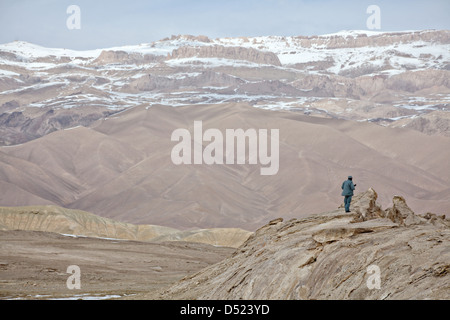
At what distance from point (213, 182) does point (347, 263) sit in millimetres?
144085

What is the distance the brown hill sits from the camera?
492 ft

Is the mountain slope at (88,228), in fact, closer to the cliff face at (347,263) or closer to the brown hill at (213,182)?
the brown hill at (213,182)

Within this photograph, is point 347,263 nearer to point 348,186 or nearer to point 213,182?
point 348,186

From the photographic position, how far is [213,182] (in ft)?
544

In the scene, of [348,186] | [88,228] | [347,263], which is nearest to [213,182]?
[88,228]

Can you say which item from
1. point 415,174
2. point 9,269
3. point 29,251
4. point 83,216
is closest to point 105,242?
point 29,251

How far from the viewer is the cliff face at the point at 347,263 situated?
19797 mm

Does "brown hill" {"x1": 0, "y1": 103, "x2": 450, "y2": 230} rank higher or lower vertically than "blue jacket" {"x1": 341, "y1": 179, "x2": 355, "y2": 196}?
lower

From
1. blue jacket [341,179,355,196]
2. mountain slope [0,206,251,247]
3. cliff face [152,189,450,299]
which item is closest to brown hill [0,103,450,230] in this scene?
mountain slope [0,206,251,247]

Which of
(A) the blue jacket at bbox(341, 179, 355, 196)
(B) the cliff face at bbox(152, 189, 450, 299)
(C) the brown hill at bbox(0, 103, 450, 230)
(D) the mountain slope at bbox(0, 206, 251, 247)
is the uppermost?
(A) the blue jacket at bbox(341, 179, 355, 196)

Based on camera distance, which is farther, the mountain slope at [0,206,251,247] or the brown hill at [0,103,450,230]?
the brown hill at [0,103,450,230]

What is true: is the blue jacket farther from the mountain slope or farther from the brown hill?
the brown hill

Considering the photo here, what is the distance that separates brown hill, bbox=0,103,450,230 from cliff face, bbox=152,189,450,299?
4339 inches
